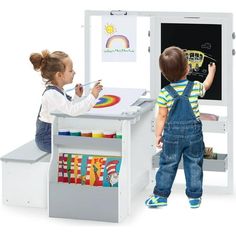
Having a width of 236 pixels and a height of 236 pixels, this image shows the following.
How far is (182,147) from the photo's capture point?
24.0 feet

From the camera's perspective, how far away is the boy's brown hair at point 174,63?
7.20 metres

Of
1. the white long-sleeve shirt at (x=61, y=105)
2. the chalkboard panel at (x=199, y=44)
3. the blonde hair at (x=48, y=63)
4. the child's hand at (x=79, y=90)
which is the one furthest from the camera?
the chalkboard panel at (x=199, y=44)

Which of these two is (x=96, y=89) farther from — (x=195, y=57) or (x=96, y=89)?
(x=195, y=57)

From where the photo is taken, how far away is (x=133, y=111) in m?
7.21

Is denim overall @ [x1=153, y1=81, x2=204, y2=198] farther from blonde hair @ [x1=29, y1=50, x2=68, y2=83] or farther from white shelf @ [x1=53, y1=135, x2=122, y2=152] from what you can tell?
blonde hair @ [x1=29, y1=50, x2=68, y2=83]

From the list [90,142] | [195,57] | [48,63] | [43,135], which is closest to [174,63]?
[195,57]

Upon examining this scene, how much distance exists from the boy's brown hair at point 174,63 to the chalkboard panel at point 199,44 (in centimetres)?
51

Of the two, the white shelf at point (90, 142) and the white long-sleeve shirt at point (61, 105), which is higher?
the white long-sleeve shirt at point (61, 105)

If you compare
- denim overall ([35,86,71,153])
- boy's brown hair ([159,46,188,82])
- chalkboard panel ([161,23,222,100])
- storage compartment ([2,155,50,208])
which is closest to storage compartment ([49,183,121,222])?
storage compartment ([2,155,50,208])

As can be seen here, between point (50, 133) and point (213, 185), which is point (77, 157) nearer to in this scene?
point (50, 133)

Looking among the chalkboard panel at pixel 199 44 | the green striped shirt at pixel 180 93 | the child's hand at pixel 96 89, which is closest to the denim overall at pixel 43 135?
the child's hand at pixel 96 89


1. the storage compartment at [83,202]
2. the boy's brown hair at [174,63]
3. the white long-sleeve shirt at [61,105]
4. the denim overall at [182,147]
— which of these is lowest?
the storage compartment at [83,202]

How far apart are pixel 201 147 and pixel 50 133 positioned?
109 cm

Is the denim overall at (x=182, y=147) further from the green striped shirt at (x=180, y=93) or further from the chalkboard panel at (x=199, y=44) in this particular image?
the chalkboard panel at (x=199, y=44)
